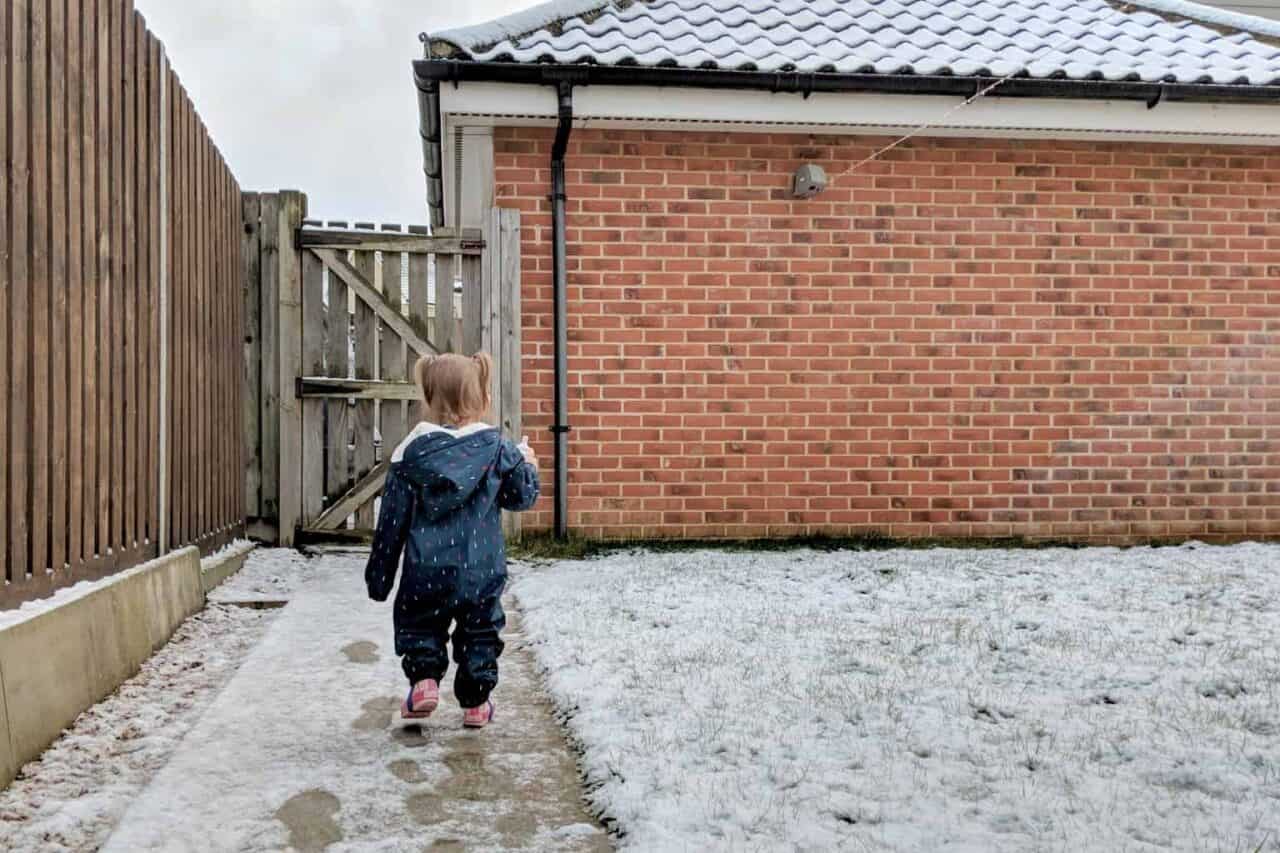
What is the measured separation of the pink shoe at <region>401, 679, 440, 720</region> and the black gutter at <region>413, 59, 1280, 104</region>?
393cm

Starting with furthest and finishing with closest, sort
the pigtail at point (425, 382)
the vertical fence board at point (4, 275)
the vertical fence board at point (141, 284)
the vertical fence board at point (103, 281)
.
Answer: the vertical fence board at point (141, 284) < the vertical fence board at point (103, 281) < the pigtail at point (425, 382) < the vertical fence board at point (4, 275)

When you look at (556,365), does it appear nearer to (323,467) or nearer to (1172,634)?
(323,467)

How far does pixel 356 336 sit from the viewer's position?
6508 mm

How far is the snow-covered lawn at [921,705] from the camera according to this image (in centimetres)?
232

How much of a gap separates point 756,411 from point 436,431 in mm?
3751

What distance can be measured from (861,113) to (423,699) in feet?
15.4

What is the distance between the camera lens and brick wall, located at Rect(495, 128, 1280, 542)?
6.59 meters

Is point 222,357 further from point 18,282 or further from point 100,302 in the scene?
point 18,282

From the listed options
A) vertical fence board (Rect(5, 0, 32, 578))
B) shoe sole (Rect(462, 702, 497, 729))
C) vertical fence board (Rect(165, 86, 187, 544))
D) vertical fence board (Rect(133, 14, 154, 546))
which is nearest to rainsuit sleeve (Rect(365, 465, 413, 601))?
shoe sole (Rect(462, 702, 497, 729))

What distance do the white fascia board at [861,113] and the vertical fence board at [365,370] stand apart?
1043 millimetres

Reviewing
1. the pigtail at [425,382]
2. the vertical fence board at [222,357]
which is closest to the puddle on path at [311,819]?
the pigtail at [425,382]

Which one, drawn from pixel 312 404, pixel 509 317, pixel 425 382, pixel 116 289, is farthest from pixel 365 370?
pixel 425 382

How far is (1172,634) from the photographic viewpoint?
4055 mm

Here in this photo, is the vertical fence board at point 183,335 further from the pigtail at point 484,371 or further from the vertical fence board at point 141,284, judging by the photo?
the pigtail at point 484,371
